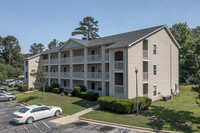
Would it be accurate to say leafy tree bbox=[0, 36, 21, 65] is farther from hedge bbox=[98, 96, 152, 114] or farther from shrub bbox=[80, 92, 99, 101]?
hedge bbox=[98, 96, 152, 114]

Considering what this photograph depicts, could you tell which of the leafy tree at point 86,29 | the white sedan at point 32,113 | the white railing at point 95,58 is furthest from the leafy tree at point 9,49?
the white sedan at point 32,113

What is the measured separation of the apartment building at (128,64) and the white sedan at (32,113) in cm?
781

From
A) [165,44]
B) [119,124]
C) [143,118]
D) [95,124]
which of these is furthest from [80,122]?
[165,44]

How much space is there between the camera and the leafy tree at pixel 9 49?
7731cm

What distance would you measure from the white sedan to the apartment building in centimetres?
781

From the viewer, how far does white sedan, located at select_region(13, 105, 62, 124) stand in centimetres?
1266

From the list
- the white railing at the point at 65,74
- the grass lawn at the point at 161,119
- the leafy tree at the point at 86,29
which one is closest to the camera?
the grass lawn at the point at 161,119

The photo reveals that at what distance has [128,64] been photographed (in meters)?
17.2

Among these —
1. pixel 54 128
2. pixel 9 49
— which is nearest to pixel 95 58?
pixel 54 128

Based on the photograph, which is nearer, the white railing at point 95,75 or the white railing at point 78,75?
the white railing at point 95,75

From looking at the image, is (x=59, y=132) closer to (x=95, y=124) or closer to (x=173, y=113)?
(x=95, y=124)

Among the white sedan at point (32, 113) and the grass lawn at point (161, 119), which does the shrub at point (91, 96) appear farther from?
the white sedan at point (32, 113)

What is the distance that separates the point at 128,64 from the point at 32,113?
37.8 feet

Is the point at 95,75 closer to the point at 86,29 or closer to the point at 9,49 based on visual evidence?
the point at 86,29
